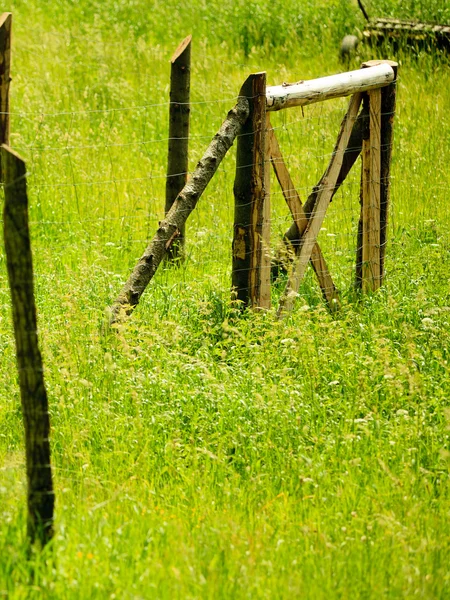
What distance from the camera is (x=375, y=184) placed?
266 inches

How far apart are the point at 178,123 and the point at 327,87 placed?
5.36 ft

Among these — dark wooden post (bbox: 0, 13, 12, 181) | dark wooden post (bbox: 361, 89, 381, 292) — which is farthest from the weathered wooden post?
dark wooden post (bbox: 0, 13, 12, 181)

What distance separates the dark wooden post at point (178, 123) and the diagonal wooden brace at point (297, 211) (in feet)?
4.02

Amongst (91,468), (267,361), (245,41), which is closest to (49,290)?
(267,361)

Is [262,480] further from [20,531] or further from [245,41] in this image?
[245,41]

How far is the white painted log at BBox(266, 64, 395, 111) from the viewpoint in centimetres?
586

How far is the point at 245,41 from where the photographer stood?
13484 millimetres

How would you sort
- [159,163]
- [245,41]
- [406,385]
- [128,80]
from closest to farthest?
[406,385] → [159,163] → [128,80] → [245,41]

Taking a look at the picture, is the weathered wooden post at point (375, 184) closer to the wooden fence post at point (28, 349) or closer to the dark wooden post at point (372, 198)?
the dark wooden post at point (372, 198)

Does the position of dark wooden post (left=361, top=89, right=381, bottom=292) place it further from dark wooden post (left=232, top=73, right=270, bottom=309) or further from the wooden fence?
dark wooden post (left=232, top=73, right=270, bottom=309)

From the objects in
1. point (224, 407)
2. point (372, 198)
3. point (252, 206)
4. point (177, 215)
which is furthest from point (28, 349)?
point (372, 198)

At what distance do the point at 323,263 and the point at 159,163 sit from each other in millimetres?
3680

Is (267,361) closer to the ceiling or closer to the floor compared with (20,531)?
closer to the ceiling

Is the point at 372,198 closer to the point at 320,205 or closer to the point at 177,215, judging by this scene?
the point at 320,205
